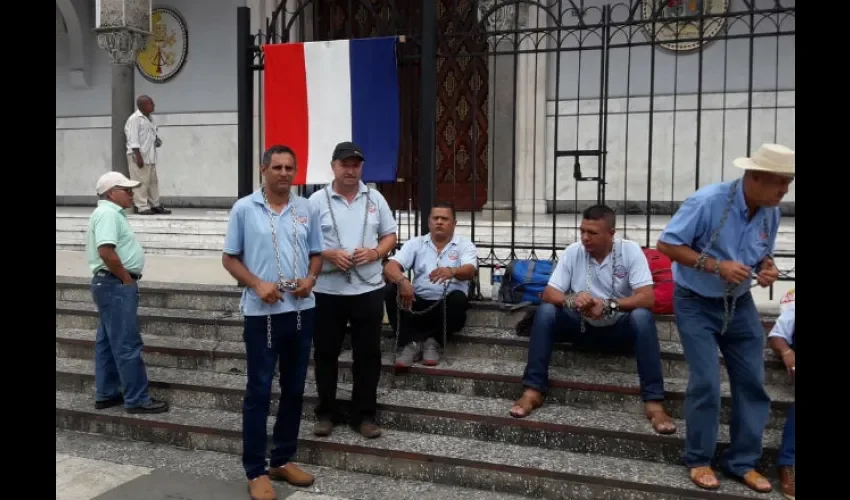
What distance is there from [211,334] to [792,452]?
4.38m

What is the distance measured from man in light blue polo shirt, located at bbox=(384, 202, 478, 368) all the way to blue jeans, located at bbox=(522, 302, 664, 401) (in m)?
0.75

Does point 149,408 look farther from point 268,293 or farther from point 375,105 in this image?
point 375,105

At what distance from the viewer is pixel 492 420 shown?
4.57 meters

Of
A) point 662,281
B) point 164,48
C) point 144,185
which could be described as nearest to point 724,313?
point 662,281

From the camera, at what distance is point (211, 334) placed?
6137 millimetres

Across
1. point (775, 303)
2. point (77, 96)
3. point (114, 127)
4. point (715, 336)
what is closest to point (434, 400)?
point (715, 336)

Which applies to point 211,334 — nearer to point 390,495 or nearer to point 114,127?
point 390,495

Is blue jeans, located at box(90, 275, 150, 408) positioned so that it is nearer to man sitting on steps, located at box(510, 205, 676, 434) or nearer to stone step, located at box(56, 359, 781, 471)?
stone step, located at box(56, 359, 781, 471)

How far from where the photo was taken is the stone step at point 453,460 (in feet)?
12.8

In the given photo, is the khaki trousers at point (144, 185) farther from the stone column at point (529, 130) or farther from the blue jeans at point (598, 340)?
the blue jeans at point (598, 340)

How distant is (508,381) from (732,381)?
1510mm

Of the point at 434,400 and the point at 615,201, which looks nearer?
the point at 434,400
